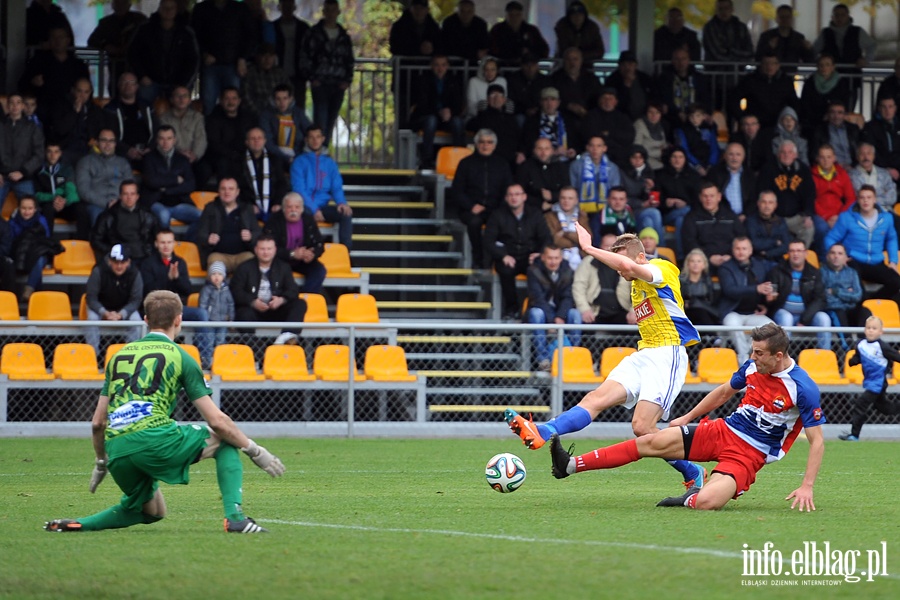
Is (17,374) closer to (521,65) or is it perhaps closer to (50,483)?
(50,483)

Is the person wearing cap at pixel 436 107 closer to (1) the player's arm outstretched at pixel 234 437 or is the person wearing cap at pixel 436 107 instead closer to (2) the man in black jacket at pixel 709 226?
(2) the man in black jacket at pixel 709 226

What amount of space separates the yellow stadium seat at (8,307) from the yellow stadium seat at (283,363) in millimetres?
2875

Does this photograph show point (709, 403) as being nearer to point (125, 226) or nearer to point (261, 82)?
point (125, 226)

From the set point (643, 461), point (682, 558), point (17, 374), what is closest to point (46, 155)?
point (17, 374)

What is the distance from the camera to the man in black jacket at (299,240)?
15.7 m

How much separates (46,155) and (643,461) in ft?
27.7

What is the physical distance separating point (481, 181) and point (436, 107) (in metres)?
2.37

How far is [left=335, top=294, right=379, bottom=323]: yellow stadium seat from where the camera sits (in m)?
15.3

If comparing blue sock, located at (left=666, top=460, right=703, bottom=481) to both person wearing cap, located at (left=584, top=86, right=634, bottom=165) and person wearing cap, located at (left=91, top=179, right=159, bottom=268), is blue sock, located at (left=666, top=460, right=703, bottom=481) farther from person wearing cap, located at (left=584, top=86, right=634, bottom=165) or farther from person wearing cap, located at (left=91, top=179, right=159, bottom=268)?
person wearing cap, located at (left=584, top=86, right=634, bottom=165)

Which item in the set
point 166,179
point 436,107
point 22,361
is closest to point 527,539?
point 22,361

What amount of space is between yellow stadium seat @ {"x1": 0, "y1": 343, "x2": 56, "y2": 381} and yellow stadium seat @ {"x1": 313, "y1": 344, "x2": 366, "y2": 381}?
9.19ft

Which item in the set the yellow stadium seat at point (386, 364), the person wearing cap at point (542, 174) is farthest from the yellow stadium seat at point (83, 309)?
the person wearing cap at point (542, 174)

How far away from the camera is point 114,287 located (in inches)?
573

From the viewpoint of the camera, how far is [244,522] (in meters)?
6.71
